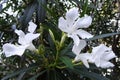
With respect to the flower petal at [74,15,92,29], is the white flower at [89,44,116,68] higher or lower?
lower

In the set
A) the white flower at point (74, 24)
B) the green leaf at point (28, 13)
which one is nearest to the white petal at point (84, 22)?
the white flower at point (74, 24)

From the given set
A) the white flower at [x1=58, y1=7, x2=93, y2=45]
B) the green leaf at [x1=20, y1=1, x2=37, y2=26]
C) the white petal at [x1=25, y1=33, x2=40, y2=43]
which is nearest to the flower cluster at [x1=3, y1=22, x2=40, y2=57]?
the white petal at [x1=25, y1=33, x2=40, y2=43]

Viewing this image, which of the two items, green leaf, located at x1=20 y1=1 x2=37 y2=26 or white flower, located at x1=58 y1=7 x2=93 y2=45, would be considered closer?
white flower, located at x1=58 y1=7 x2=93 y2=45

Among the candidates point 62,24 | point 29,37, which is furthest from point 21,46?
point 62,24

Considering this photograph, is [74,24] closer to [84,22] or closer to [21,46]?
[84,22]

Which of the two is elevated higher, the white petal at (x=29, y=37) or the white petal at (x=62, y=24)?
the white petal at (x=62, y=24)

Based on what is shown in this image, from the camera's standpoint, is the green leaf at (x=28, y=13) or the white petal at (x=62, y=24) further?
the green leaf at (x=28, y=13)

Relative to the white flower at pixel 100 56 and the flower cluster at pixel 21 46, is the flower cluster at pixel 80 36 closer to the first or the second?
the white flower at pixel 100 56

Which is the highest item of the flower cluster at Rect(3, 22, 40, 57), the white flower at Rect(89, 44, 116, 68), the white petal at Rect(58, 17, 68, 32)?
the white petal at Rect(58, 17, 68, 32)

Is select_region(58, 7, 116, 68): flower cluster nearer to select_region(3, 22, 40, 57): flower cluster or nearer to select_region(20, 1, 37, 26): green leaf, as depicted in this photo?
select_region(3, 22, 40, 57): flower cluster

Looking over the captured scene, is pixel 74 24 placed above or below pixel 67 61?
above

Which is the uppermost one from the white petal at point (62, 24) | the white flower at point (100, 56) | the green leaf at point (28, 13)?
the green leaf at point (28, 13)

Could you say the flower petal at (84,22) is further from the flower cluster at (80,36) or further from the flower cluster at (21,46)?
the flower cluster at (21,46)
